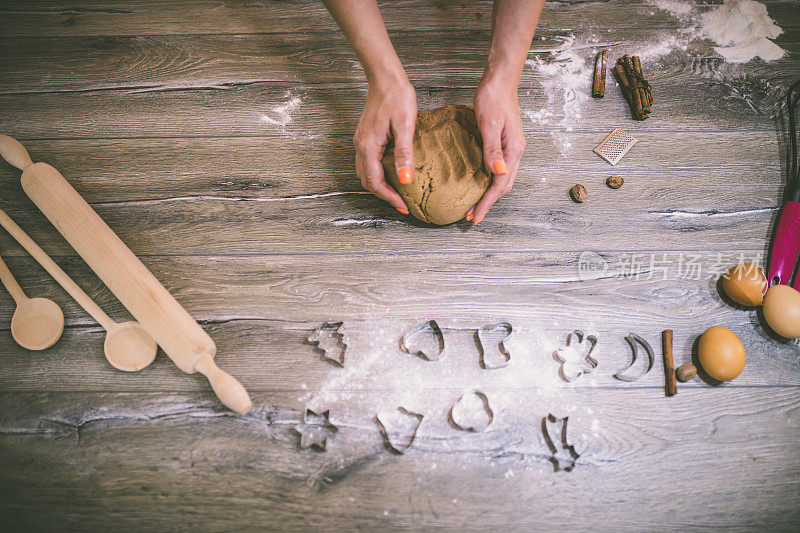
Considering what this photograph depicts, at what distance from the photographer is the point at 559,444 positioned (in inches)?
38.0

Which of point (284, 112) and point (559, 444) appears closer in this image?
point (559, 444)

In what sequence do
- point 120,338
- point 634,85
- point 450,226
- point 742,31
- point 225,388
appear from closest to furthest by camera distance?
point 225,388 < point 120,338 < point 450,226 < point 634,85 < point 742,31

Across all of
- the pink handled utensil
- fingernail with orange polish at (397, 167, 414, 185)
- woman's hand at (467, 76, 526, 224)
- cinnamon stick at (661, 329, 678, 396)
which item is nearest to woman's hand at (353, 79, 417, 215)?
fingernail with orange polish at (397, 167, 414, 185)

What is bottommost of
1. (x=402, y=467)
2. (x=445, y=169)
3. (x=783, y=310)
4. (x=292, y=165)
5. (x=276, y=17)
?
(x=402, y=467)

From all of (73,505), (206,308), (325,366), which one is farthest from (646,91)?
(73,505)

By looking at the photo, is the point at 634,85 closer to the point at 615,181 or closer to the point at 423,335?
the point at 615,181

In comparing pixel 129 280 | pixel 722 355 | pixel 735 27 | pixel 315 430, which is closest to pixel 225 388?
pixel 315 430

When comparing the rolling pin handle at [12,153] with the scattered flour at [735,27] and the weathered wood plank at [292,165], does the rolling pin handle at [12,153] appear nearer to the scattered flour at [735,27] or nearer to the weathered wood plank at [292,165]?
the weathered wood plank at [292,165]

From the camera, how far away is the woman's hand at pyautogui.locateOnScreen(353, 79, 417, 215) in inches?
36.9

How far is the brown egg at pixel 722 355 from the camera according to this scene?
38.1 inches

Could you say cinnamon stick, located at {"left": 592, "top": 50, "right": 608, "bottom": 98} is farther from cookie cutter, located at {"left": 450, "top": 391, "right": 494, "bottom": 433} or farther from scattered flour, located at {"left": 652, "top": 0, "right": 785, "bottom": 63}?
cookie cutter, located at {"left": 450, "top": 391, "right": 494, "bottom": 433}

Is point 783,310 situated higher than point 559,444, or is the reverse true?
point 783,310

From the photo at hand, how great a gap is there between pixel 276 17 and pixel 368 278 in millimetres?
932

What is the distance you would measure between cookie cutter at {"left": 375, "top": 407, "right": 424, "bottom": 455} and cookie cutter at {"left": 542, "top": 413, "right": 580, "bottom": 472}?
0.27m
